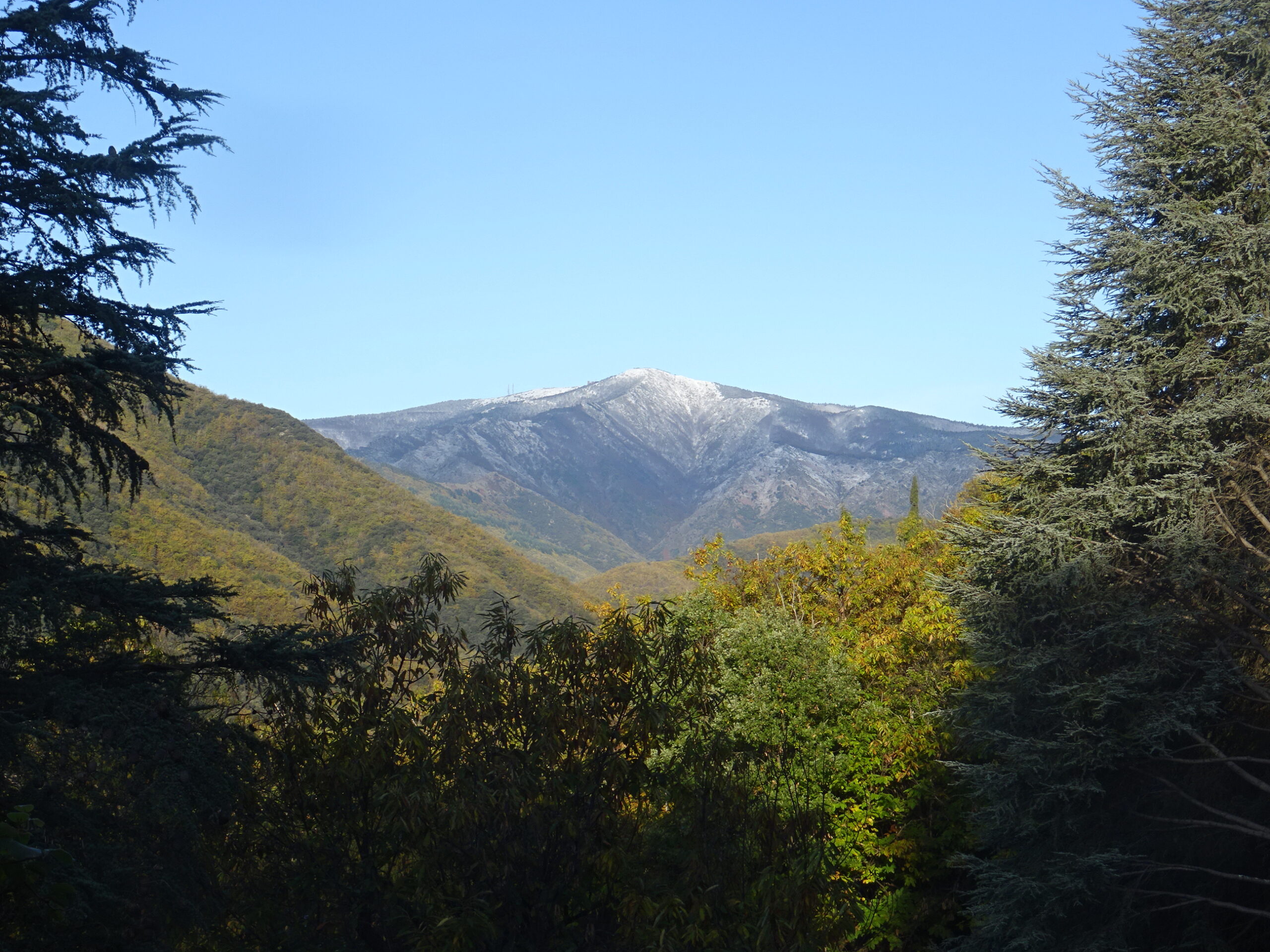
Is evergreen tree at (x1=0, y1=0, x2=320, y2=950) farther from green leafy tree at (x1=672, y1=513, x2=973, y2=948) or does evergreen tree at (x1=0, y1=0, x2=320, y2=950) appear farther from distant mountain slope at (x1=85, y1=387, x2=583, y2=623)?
distant mountain slope at (x1=85, y1=387, x2=583, y2=623)

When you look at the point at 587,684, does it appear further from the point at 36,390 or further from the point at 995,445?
the point at 995,445

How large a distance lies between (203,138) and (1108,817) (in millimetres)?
14701

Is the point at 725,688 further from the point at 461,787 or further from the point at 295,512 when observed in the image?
the point at 295,512

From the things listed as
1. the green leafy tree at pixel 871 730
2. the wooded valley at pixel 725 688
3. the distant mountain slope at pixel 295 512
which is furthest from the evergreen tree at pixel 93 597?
the distant mountain slope at pixel 295 512

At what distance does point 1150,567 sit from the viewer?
14.4 metres

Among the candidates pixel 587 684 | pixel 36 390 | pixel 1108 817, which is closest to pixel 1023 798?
pixel 1108 817

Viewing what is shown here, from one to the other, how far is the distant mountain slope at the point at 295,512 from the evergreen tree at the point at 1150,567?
2359 inches

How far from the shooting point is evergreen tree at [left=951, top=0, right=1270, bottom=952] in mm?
13219

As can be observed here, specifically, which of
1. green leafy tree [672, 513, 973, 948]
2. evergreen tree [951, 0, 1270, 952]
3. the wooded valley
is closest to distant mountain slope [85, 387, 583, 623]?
green leafy tree [672, 513, 973, 948]

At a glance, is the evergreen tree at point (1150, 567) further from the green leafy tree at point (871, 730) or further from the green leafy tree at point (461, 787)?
the green leafy tree at point (461, 787)

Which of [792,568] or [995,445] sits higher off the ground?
[995,445]

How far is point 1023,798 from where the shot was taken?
46.9 ft

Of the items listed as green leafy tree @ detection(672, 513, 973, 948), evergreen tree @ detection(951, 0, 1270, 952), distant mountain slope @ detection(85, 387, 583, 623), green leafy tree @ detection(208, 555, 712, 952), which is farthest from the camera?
distant mountain slope @ detection(85, 387, 583, 623)

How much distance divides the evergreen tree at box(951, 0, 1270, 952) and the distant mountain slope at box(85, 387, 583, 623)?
197ft
